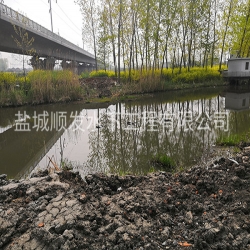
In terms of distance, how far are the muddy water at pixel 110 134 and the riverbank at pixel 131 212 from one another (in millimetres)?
954

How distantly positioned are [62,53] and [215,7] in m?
16.2

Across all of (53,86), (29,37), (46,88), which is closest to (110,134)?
(46,88)

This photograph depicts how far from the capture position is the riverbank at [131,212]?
187 cm

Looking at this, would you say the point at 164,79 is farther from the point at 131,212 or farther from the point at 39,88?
the point at 131,212

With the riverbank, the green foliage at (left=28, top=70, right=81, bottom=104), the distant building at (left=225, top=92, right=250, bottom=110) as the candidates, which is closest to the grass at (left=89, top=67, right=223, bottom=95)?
the green foliage at (left=28, top=70, right=81, bottom=104)

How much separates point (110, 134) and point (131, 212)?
151 inches

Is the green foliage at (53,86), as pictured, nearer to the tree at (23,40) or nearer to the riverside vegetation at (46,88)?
the riverside vegetation at (46,88)

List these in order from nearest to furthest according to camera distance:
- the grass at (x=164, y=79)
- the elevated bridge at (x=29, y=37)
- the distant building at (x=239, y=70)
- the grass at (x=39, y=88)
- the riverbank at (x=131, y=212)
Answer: the riverbank at (x=131, y=212) → the grass at (x=39, y=88) → the elevated bridge at (x=29, y=37) → the grass at (x=164, y=79) → the distant building at (x=239, y=70)

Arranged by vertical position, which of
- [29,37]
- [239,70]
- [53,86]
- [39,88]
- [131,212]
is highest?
[29,37]

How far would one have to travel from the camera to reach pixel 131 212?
2234 mm

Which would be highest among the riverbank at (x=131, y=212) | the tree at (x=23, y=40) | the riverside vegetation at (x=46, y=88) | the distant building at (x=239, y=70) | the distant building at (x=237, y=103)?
the tree at (x=23, y=40)

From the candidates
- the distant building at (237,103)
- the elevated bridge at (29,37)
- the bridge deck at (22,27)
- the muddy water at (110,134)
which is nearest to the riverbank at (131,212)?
the muddy water at (110,134)

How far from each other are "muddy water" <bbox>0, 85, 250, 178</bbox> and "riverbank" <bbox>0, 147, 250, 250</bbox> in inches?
37.6

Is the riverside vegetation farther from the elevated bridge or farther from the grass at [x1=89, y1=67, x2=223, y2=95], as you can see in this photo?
the elevated bridge
